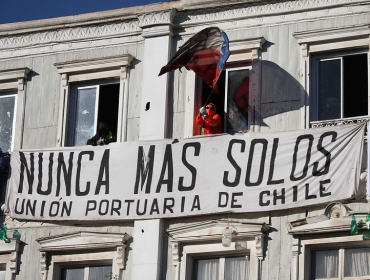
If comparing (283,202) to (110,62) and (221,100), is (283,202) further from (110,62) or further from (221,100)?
(110,62)

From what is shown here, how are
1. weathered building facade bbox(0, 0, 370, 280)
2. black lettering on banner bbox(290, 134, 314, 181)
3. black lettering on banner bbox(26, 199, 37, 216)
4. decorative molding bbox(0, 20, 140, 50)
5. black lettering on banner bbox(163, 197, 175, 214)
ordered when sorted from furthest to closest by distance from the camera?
decorative molding bbox(0, 20, 140, 50), black lettering on banner bbox(26, 199, 37, 216), black lettering on banner bbox(163, 197, 175, 214), black lettering on banner bbox(290, 134, 314, 181), weathered building facade bbox(0, 0, 370, 280)

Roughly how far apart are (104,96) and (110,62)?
0.77m

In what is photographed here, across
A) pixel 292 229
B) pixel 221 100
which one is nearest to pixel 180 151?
pixel 221 100

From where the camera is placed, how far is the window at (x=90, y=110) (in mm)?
27812

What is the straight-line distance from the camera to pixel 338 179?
80.7 ft

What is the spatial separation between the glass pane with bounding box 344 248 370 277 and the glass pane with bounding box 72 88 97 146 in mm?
6760

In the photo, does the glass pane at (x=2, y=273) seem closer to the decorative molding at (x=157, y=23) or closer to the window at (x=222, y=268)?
the window at (x=222, y=268)

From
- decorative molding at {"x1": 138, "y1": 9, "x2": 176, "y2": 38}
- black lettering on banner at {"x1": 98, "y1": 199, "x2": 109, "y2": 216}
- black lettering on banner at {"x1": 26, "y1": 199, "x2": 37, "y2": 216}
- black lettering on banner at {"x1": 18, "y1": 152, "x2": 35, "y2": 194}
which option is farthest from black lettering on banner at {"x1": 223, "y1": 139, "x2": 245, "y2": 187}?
black lettering on banner at {"x1": 18, "y1": 152, "x2": 35, "y2": 194}

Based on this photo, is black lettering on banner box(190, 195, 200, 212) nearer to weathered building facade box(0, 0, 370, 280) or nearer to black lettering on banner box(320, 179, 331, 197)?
weathered building facade box(0, 0, 370, 280)

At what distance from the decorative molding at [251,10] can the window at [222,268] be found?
17.7ft

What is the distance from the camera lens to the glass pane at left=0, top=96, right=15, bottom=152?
93.9 feet

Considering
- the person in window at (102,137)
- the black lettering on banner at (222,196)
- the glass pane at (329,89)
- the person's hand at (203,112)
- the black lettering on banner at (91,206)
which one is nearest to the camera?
the black lettering on banner at (222,196)

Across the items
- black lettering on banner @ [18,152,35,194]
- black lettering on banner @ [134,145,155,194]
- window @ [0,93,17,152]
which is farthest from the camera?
window @ [0,93,17,152]

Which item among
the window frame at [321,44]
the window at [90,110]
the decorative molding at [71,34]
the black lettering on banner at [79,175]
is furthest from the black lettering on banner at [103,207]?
the window frame at [321,44]
